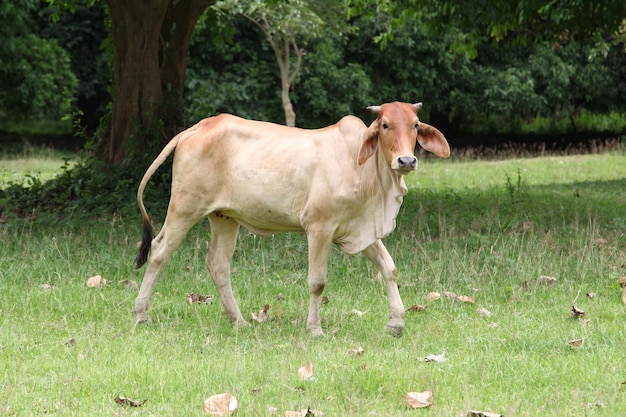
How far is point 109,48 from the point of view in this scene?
15.2m

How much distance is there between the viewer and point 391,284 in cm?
688

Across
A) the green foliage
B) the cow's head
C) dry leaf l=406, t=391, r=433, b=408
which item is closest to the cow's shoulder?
the cow's head

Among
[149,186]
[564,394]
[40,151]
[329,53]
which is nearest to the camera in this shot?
[564,394]

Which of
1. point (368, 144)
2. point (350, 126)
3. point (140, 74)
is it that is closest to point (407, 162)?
point (368, 144)

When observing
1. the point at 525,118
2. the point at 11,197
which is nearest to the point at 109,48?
the point at 11,197

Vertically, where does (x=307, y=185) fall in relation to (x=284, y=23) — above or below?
below

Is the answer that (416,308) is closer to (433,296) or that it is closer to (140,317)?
(433,296)

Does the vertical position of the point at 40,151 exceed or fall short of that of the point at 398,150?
it falls short

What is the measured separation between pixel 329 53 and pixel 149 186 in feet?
62.0

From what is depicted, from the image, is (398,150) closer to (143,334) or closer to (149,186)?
(143,334)

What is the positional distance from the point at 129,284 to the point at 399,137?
3.04 metres

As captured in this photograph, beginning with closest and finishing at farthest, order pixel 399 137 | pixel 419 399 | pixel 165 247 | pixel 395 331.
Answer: pixel 419 399 → pixel 399 137 → pixel 395 331 → pixel 165 247

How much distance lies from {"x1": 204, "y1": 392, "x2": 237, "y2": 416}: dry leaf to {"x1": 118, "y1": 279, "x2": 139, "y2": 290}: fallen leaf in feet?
10.9

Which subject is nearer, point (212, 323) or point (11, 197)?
point (212, 323)
